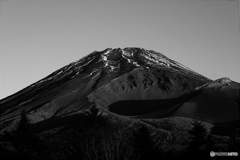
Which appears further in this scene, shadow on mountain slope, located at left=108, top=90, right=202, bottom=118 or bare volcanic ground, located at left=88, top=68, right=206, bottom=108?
bare volcanic ground, located at left=88, top=68, right=206, bottom=108

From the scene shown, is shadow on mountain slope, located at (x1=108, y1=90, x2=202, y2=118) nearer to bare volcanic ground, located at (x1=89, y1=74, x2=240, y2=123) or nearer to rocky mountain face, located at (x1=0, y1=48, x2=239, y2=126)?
bare volcanic ground, located at (x1=89, y1=74, x2=240, y2=123)

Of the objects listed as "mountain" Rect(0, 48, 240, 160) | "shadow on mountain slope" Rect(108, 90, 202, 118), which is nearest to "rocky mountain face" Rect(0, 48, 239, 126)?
"mountain" Rect(0, 48, 240, 160)

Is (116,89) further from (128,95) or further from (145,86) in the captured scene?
(145,86)

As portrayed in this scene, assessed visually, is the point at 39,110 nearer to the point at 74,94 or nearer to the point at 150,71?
the point at 74,94

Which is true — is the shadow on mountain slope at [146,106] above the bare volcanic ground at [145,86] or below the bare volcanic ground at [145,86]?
below

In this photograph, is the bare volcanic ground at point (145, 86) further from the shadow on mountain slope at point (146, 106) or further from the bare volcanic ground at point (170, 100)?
the shadow on mountain slope at point (146, 106)

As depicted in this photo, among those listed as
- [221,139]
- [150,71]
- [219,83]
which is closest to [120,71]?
[150,71]

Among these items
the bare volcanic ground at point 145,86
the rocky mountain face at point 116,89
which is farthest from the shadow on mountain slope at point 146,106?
the bare volcanic ground at point 145,86
